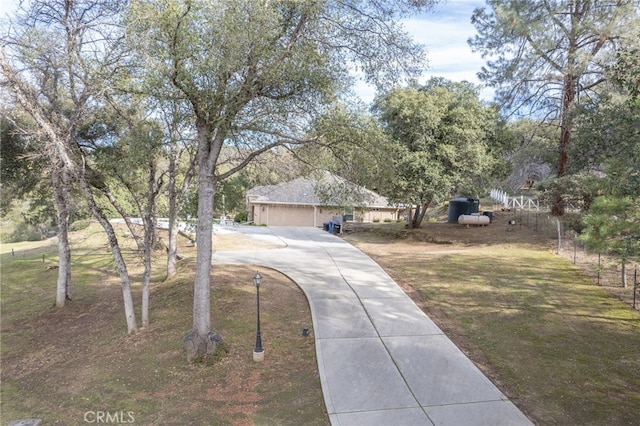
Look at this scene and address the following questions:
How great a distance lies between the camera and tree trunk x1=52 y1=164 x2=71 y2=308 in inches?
488

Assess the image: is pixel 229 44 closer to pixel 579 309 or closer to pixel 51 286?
pixel 579 309

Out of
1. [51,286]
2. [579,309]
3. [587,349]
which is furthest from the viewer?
[51,286]

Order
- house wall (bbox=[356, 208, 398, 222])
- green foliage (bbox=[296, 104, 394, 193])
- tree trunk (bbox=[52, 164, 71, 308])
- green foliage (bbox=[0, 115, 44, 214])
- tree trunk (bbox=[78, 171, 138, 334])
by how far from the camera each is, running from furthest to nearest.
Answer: house wall (bbox=[356, 208, 398, 222]), green foliage (bbox=[0, 115, 44, 214]), tree trunk (bbox=[52, 164, 71, 308]), tree trunk (bbox=[78, 171, 138, 334]), green foliage (bbox=[296, 104, 394, 193])

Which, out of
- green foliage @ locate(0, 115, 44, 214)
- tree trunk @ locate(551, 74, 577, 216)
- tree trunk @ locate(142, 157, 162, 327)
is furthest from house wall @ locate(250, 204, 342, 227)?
tree trunk @ locate(142, 157, 162, 327)

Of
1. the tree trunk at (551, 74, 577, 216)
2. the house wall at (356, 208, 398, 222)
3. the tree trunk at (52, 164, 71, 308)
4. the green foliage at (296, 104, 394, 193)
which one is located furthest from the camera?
the house wall at (356, 208, 398, 222)

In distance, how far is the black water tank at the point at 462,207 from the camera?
26844mm

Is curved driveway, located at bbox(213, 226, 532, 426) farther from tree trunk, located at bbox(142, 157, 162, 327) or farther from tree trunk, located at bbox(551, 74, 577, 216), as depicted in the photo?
tree trunk, located at bbox(551, 74, 577, 216)

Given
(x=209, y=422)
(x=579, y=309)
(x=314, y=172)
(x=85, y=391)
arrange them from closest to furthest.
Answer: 1. (x=209, y=422)
2. (x=85, y=391)
3. (x=314, y=172)
4. (x=579, y=309)

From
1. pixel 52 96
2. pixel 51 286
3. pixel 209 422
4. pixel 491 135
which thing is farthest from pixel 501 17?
pixel 51 286

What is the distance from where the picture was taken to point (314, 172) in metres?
10.7

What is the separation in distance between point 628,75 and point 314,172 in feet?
27.8

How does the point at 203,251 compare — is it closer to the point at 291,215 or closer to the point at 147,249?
the point at 147,249

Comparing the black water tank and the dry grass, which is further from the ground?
the black water tank

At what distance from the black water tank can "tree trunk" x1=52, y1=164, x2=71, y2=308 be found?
75.7 ft
